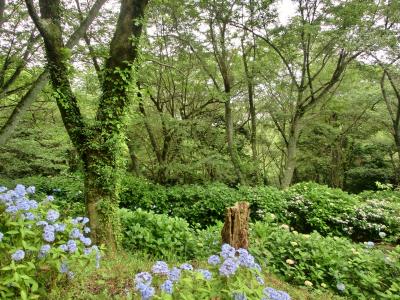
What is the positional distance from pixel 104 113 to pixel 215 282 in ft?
10.6

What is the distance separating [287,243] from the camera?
4.75m

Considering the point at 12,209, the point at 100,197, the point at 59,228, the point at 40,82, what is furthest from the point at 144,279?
the point at 40,82

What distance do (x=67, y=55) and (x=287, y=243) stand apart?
427cm

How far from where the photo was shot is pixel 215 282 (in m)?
2.13

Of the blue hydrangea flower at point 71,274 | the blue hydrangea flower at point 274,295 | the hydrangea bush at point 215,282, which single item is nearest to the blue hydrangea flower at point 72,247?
the blue hydrangea flower at point 71,274

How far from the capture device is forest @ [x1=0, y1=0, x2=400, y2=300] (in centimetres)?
252

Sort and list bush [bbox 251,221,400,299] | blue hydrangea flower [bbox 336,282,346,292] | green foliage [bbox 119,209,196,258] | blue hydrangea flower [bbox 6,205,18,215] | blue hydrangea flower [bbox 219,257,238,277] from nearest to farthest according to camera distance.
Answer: blue hydrangea flower [bbox 219,257,238,277], blue hydrangea flower [bbox 6,205,18,215], blue hydrangea flower [bbox 336,282,346,292], bush [bbox 251,221,400,299], green foliage [bbox 119,209,196,258]

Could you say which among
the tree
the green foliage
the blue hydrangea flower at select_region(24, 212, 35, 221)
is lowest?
the green foliage

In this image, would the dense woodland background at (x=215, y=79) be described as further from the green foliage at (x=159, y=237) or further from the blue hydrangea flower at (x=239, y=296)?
the blue hydrangea flower at (x=239, y=296)

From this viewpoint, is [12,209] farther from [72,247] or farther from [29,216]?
[72,247]

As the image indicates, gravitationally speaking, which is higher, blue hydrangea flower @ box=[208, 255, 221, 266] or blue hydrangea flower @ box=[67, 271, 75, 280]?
blue hydrangea flower @ box=[208, 255, 221, 266]

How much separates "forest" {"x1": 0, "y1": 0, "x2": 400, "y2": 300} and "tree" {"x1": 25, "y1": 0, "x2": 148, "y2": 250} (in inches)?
0.8

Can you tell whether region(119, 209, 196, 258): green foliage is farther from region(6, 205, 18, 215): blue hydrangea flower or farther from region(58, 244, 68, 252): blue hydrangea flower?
region(6, 205, 18, 215): blue hydrangea flower

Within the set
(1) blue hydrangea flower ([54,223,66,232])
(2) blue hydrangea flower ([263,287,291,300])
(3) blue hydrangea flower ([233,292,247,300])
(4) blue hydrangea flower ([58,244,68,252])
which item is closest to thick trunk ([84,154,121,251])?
(1) blue hydrangea flower ([54,223,66,232])
